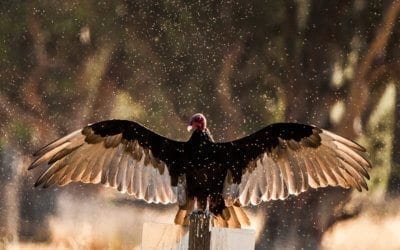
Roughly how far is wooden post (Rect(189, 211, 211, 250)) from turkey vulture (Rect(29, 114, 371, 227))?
0.51 metres

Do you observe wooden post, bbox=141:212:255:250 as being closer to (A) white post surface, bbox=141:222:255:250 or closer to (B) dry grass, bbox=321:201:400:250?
(A) white post surface, bbox=141:222:255:250

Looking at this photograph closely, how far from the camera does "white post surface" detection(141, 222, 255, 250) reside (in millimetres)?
2910

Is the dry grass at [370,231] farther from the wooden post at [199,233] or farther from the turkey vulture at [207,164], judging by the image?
the wooden post at [199,233]

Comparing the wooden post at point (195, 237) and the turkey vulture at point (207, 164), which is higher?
the turkey vulture at point (207, 164)

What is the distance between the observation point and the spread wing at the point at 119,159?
359 centimetres

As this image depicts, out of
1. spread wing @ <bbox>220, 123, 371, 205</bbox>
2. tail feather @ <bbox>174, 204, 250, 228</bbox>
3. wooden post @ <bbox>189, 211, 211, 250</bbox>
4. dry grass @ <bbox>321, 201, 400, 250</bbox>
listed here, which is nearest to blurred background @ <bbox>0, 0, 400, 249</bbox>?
dry grass @ <bbox>321, 201, 400, 250</bbox>

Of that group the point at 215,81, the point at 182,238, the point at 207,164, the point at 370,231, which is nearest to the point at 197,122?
the point at 207,164

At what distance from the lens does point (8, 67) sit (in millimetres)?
5258

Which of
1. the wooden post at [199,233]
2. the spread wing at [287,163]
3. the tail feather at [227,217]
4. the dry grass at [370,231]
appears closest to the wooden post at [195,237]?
the wooden post at [199,233]

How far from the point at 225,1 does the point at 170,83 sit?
1.94 feet

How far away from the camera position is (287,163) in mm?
3703

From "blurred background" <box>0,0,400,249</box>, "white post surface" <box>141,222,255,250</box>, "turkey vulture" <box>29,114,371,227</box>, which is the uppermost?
"blurred background" <box>0,0,400,249</box>

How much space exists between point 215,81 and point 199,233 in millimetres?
2361

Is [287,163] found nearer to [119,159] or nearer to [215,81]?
[119,159]
